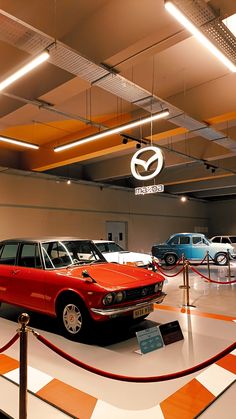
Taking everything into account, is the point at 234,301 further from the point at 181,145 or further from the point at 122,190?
the point at 122,190

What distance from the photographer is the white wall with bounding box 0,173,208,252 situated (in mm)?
12180

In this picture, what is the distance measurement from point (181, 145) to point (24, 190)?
6.53 m

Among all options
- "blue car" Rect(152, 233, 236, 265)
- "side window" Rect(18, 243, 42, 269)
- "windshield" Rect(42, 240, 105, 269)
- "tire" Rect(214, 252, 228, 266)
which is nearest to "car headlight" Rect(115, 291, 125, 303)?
"windshield" Rect(42, 240, 105, 269)

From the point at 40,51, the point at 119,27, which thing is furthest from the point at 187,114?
the point at 40,51

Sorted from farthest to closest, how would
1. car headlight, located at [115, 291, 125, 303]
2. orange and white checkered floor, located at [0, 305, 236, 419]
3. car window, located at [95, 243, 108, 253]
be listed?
car window, located at [95, 243, 108, 253] → car headlight, located at [115, 291, 125, 303] → orange and white checkered floor, located at [0, 305, 236, 419]

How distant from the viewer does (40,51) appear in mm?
4129

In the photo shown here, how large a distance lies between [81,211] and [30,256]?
31.0 feet

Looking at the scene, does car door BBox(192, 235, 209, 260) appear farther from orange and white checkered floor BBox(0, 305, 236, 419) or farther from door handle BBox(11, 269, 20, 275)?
door handle BBox(11, 269, 20, 275)

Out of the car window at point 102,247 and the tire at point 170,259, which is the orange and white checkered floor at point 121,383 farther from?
the tire at point 170,259

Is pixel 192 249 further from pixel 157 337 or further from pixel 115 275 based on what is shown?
pixel 157 337

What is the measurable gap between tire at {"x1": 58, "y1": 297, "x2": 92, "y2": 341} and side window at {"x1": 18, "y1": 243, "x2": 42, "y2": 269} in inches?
33.9

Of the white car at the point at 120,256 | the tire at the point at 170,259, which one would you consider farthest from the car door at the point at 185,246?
the white car at the point at 120,256

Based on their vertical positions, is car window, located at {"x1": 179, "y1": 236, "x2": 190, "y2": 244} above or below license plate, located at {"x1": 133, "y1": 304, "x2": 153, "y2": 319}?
above

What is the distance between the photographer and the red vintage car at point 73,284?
404cm
